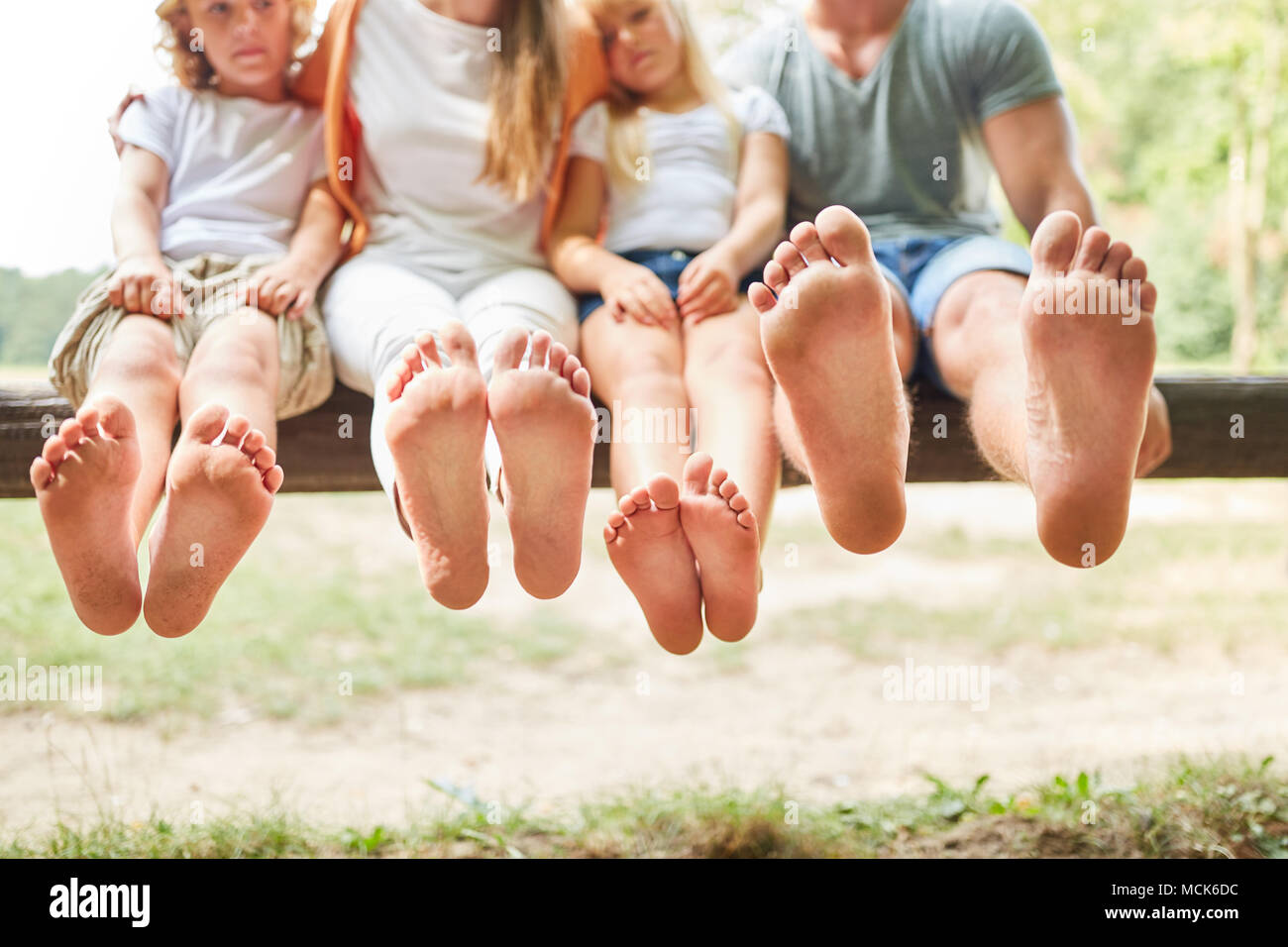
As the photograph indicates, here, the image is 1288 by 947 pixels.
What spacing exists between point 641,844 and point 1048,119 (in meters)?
1.17

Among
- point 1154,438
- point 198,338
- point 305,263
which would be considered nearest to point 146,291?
point 198,338

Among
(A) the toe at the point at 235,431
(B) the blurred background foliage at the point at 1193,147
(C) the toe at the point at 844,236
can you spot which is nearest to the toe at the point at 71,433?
(A) the toe at the point at 235,431

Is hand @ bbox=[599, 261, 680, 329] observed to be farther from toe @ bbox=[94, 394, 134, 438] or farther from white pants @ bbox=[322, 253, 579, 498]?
toe @ bbox=[94, 394, 134, 438]

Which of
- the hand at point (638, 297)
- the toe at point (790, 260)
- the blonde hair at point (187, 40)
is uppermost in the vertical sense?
the blonde hair at point (187, 40)

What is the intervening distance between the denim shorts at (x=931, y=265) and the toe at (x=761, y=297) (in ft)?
1.17

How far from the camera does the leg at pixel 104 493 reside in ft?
3.22

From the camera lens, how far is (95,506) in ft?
3.28

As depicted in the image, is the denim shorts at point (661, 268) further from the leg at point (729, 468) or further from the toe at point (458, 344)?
the toe at point (458, 344)

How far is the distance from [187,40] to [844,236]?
35.8 inches

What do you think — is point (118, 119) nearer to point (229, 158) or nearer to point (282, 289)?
point (229, 158)

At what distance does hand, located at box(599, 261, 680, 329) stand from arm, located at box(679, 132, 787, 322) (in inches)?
1.2

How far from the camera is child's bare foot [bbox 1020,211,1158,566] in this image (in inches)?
38.5

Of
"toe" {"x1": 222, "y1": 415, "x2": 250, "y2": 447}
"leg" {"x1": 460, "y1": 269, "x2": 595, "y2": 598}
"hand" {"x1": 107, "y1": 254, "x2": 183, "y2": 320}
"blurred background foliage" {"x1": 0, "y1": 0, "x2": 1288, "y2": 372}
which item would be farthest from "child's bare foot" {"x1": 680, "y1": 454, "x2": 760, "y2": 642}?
"blurred background foliage" {"x1": 0, "y1": 0, "x2": 1288, "y2": 372}
